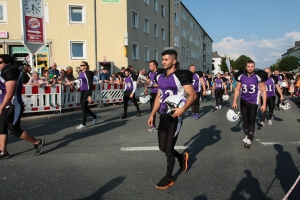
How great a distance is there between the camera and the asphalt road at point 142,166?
3.59m

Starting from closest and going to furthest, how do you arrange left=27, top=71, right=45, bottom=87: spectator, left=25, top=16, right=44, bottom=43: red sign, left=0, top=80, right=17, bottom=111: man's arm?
1. left=0, top=80, right=17, bottom=111: man's arm
2. left=27, top=71, right=45, bottom=87: spectator
3. left=25, top=16, right=44, bottom=43: red sign

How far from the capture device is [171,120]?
12.7 ft

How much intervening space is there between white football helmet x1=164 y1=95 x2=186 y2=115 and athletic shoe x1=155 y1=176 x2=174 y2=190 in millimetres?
936

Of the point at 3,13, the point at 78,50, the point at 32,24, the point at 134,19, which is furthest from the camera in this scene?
the point at 134,19

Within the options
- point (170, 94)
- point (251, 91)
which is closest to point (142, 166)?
point (170, 94)

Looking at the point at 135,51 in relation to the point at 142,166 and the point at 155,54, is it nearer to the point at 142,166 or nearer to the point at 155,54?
the point at 155,54

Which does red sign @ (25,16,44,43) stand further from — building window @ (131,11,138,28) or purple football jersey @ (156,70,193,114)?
building window @ (131,11,138,28)

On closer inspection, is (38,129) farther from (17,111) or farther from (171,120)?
(171,120)

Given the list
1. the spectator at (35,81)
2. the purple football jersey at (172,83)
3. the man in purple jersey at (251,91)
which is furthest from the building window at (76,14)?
the purple football jersey at (172,83)

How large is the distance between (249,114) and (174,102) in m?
2.98

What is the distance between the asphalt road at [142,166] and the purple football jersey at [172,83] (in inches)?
45.0

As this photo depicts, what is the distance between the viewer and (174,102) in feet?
12.1

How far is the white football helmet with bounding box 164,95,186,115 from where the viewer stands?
368cm

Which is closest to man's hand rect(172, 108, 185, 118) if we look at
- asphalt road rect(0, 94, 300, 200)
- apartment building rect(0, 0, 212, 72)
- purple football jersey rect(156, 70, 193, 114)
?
purple football jersey rect(156, 70, 193, 114)
